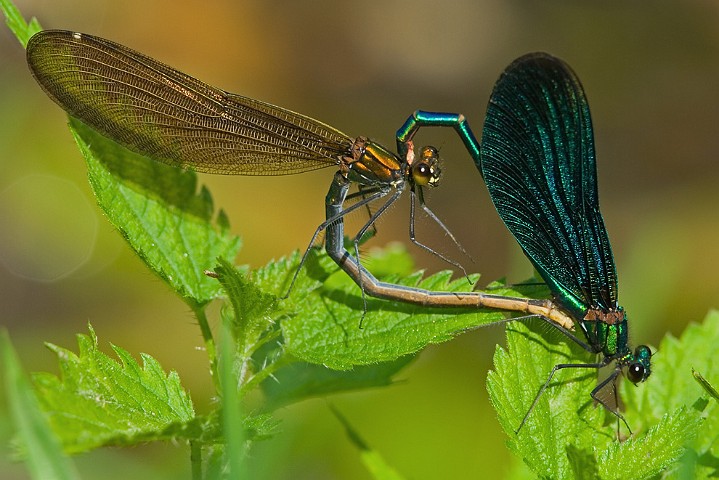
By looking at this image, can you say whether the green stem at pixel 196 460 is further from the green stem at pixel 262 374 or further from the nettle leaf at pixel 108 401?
the green stem at pixel 262 374

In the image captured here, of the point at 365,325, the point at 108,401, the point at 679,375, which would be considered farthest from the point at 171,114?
the point at 679,375

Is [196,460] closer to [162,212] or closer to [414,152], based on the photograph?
[162,212]

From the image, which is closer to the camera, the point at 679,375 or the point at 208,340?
the point at 208,340

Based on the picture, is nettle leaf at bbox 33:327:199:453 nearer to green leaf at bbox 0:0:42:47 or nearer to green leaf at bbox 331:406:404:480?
green leaf at bbox 331:406:404:480

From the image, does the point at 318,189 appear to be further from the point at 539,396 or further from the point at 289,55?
the point at 539,396

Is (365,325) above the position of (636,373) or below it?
above

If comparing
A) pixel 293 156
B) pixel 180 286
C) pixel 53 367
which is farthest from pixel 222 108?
pixel 53 367

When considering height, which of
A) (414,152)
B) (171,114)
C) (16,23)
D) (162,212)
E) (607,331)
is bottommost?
(607,331)
